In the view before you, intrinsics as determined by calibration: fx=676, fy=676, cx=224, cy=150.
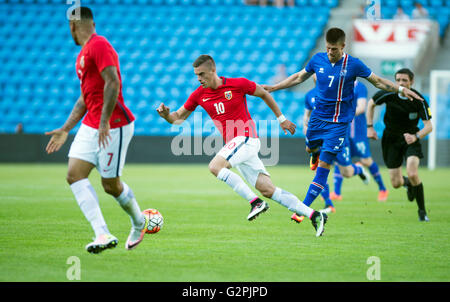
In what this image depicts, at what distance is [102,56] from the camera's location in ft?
18.8

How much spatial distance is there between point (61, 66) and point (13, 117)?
2813 mm

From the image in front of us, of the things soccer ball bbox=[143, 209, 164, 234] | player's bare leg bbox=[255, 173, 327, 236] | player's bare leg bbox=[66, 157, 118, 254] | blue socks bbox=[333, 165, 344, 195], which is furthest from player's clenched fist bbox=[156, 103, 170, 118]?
blue socks bbox=[333, 165, 344, 195]

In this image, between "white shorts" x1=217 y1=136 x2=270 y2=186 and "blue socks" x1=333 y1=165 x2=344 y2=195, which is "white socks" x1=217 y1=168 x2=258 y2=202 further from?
"blue socks" x1=333 y1=165 x2=344 y2=195

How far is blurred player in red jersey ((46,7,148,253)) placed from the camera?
5.74 m

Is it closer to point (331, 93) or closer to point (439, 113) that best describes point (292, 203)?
point (331, 93)

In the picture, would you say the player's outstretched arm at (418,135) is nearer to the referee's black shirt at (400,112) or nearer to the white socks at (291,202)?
the referee's black shirt at (400,112)

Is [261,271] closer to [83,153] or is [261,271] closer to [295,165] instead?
[83,153]

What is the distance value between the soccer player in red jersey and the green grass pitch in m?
0.38

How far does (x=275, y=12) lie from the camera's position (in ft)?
86.8

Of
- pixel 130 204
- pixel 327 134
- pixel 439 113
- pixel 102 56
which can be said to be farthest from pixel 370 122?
pixel 439 113

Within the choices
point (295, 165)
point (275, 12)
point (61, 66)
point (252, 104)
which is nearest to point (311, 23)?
point (275, 12)

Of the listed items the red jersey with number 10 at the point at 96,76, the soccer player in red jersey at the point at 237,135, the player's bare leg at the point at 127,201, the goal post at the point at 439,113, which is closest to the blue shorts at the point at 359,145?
the soccer player in red jersey at the point at 237,135

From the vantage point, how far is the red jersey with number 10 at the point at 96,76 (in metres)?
5.74
